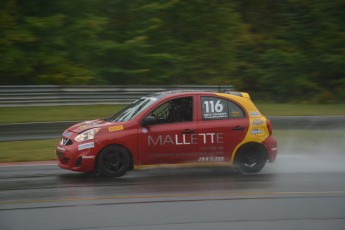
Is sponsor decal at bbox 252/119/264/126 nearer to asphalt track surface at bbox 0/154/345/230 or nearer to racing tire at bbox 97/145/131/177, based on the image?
asphalt track surface at bbox 0/154/345/230

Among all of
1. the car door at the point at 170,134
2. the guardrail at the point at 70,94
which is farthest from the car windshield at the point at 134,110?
the guardrail at the point at 70,94

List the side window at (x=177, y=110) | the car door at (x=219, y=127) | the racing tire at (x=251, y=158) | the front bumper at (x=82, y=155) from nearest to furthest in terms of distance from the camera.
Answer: the front bumper at (x=82, y=155) → the car door at (x=219, y=127) → the side window at (x=177, y=110) → the racing tire at (x=251, y=158)

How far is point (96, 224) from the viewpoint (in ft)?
23.1

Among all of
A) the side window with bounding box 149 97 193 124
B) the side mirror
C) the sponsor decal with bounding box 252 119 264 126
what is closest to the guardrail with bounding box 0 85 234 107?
the sponsor decal with bounding box 252 119 264 126

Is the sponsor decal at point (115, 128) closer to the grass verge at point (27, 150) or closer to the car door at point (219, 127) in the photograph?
the car door at point (219, 127)

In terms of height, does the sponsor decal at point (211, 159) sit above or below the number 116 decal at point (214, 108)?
below

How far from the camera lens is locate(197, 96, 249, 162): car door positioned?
1042cm

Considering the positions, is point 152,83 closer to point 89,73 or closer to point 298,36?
point 89,73

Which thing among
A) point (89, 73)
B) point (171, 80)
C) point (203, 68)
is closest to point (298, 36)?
point (203, 68)

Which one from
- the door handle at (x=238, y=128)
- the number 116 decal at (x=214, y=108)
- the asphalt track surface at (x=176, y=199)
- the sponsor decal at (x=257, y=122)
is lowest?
the asphalt track surface at (x=176, y=199)

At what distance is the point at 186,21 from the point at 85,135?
1953cm

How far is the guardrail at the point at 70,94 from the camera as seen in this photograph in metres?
A: 21.4

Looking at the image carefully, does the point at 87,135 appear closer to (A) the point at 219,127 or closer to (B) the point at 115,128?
(B) the point at 115,128

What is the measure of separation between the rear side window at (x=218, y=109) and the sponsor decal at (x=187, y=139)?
1.18 feet
